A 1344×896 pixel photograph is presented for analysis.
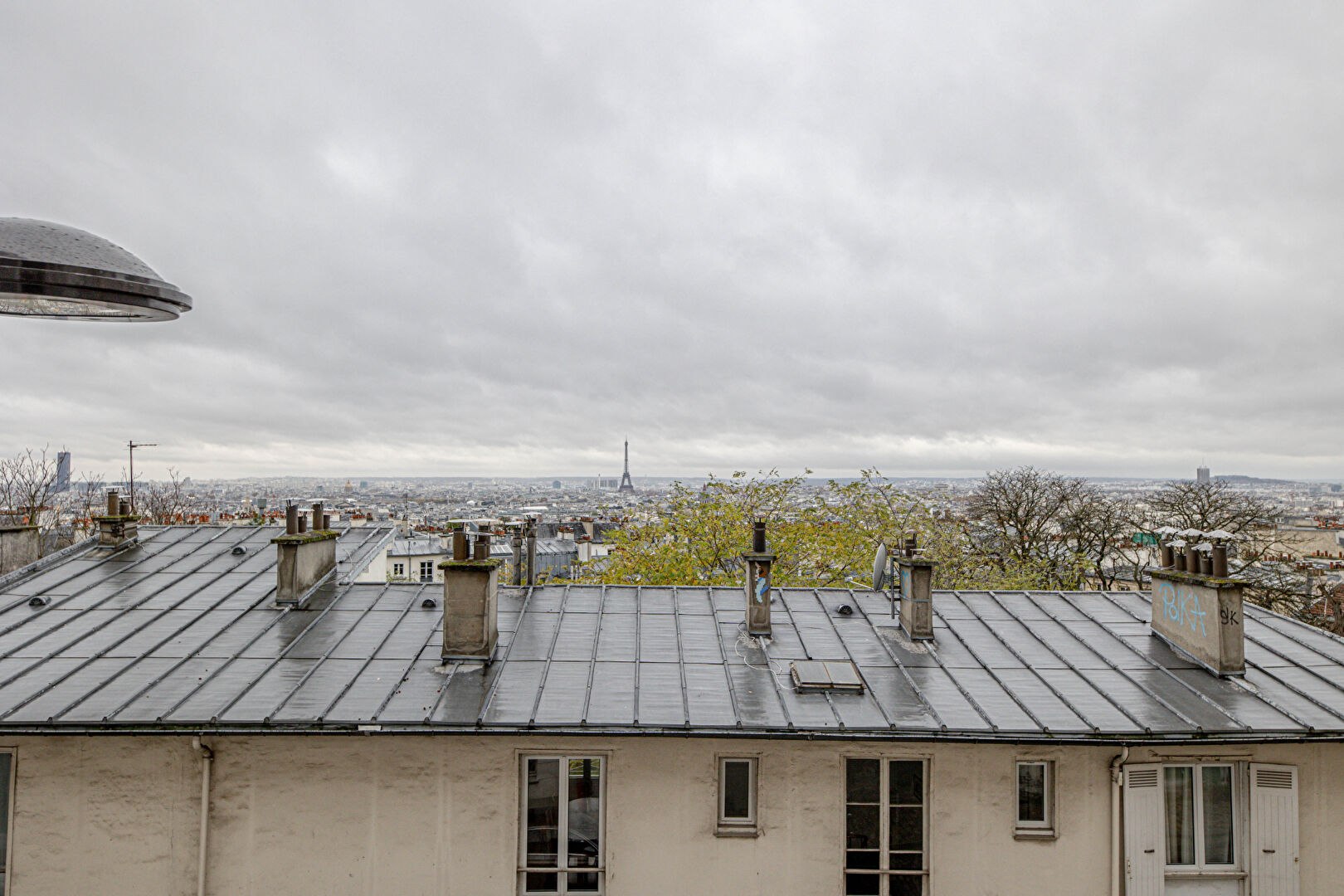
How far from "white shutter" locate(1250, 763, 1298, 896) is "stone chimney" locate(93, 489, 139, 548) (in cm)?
1976

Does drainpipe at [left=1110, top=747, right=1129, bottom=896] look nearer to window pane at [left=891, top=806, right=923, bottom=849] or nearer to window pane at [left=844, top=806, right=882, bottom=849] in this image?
window pane at [left=891, top=806, right=923, bottom=849]

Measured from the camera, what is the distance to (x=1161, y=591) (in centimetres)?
1235

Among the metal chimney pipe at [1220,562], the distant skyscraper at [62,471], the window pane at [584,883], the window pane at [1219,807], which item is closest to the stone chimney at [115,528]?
the window pane at [584,883]

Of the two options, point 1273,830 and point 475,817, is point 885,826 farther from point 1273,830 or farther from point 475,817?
point 475,817

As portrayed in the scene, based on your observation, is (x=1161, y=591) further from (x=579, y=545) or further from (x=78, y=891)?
(x=579, y=545)

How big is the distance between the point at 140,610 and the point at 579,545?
2794 inches

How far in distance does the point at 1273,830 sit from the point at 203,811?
44.2 ft

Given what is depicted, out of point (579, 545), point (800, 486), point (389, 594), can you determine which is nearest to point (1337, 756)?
point (389, 594)

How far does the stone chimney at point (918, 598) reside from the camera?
12203 mm

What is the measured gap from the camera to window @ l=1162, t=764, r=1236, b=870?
979 centimetres

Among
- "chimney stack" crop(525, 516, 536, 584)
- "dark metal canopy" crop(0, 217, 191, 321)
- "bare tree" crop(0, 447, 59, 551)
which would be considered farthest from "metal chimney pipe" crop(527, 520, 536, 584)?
"bare tree" crop(0, 447, 59, 551)

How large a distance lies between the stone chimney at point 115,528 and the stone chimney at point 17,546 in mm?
1028

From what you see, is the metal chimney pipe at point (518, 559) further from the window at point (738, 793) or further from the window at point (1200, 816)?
the window at point (1200, 816)

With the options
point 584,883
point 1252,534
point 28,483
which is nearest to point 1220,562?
point 584,883
